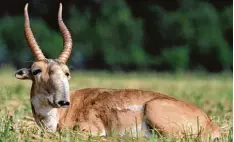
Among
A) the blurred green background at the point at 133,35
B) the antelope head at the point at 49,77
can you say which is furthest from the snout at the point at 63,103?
the blurred green background at the point at 133,35

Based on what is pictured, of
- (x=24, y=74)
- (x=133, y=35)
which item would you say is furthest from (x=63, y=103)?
(x=133, y=35)

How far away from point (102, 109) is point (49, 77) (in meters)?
0.83

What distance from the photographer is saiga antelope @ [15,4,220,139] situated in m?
8.39

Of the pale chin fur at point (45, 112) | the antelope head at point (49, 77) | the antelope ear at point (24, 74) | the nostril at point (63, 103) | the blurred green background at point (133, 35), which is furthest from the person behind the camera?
the blurred green background at point (133, 35)

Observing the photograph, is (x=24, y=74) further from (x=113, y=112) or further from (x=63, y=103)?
(x=113, y=112)

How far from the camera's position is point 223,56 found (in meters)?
33.4

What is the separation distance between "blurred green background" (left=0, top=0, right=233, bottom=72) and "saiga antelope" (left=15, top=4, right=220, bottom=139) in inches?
894

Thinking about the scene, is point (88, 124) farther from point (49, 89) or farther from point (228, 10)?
point (228, 10)

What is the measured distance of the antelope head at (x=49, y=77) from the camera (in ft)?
26.8

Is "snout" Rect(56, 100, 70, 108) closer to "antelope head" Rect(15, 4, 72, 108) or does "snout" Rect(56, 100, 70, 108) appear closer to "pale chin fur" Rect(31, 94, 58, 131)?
"antelope head" Rect(15, 4, 72, 108)

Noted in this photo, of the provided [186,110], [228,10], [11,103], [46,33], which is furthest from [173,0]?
[186,110]

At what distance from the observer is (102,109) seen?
8867mm

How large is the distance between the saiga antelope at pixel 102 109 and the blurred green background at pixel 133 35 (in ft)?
74.5

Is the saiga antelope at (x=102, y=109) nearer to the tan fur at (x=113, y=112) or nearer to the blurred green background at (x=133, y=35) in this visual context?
the tan fur at (x=113, y=112)
